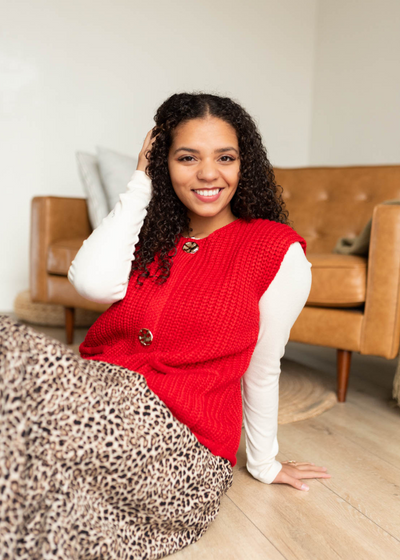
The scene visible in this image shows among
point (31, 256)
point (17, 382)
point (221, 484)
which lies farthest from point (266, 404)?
point (31, 256)

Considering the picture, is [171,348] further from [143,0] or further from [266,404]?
[143,0]

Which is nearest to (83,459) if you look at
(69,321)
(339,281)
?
(339,281)

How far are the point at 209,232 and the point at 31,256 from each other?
1629mm

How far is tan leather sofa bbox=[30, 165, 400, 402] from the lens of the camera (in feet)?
5.71

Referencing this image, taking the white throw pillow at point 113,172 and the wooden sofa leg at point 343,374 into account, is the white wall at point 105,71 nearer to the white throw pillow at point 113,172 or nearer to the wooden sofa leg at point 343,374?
the white throw pillow at point 113,172

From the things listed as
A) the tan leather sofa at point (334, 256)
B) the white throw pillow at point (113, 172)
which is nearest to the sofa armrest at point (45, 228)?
the tan leather sofa at point (334, 256)

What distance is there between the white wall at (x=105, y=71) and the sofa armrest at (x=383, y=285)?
6.54 ft

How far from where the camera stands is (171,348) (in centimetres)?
104

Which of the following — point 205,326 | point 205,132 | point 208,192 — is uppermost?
point 205,132

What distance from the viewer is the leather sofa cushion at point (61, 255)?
7.91 ft

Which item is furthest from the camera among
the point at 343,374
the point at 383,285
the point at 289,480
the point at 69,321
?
the point at 69,321

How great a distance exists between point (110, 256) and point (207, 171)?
0.85 feet

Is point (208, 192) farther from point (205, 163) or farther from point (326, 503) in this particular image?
point (326, 503)

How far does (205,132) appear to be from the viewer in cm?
109
